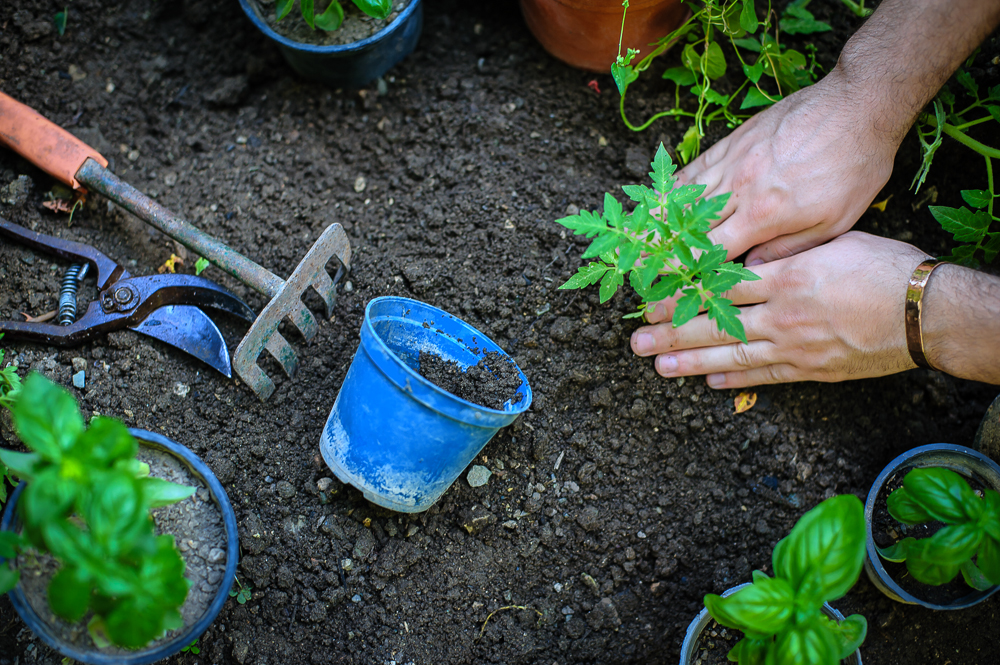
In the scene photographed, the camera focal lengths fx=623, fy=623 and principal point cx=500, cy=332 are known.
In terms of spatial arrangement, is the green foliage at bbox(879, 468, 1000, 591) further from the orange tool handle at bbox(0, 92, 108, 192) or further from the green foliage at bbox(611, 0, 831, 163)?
the orange tool handle at bbox(0, 92, 108, 192)

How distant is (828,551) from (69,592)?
4.50 ft

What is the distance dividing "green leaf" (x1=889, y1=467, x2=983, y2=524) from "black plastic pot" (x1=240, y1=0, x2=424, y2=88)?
190 centimetres

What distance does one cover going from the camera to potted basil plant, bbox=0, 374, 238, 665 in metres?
1.03

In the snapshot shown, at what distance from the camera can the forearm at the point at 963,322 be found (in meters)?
1.51

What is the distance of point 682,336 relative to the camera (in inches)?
68.2

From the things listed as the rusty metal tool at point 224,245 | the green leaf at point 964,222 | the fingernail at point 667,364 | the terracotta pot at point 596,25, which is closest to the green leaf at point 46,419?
the rusty metal tool at point 224,245

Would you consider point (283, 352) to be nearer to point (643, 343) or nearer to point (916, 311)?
point (643, 343)

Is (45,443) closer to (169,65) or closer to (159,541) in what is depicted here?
(159,541)

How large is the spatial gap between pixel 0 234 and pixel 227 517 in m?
1.20

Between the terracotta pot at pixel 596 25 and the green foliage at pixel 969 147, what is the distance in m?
0.81

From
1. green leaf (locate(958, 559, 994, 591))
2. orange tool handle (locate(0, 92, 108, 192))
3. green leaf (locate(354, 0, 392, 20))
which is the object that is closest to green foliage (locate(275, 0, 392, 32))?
green leaf (locate(354, 0, 392, 20))

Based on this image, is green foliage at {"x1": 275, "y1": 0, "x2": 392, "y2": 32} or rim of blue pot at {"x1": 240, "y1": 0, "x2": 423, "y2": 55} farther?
rim of blue pot at {"x1": 240, "y1": 0, "x2": 423, "y2": 55}

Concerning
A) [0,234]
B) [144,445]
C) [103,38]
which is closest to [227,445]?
[144,445]

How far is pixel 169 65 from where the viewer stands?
225 cm
